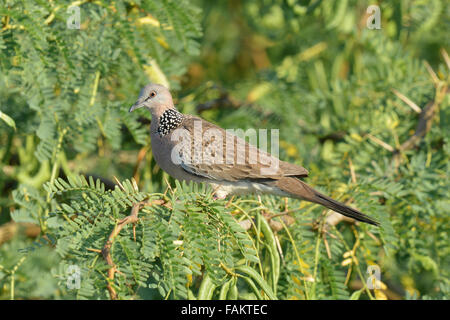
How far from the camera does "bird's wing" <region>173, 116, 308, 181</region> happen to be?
3557mm

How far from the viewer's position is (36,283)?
397 cm

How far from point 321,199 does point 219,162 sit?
76cm

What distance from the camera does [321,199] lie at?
10.7 feet

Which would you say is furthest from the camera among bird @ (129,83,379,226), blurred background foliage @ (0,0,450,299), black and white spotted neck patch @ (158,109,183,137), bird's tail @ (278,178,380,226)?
black and white spotted neck patch @ (158,109,183,137)

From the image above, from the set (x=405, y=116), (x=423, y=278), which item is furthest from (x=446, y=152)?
(x=423, y=278)

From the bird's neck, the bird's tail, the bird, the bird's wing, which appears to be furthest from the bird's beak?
the bird's tail

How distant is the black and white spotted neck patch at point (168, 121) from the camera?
387cm

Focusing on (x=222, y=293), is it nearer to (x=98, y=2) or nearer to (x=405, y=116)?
(x=98, y=2)

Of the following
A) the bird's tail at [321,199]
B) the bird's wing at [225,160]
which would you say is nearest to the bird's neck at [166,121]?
Result: the bird's wing at [225,160]

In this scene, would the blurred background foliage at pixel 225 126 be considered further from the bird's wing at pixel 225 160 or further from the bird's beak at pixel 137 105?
the bird's wing at pixel 225 160

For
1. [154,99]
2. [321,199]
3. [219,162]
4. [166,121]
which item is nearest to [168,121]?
[166,121]

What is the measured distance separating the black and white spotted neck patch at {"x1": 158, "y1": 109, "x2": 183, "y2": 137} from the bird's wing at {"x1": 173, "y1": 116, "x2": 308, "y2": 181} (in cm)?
14

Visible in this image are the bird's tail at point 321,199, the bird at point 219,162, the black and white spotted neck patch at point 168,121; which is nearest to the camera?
the bird's tail at point 321,199

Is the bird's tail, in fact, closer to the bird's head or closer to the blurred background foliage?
the blurred background foliage
